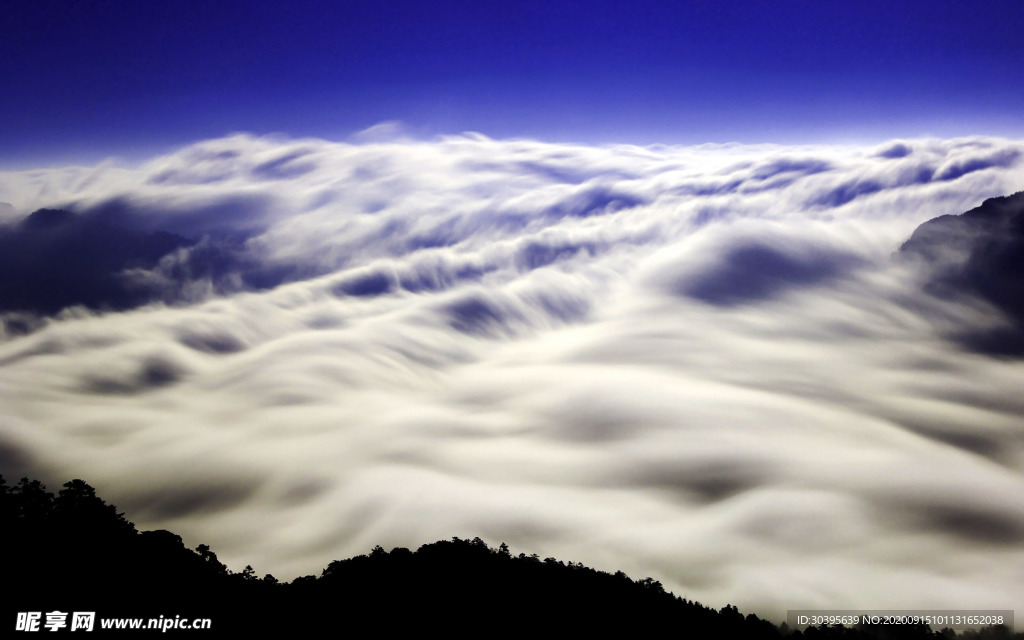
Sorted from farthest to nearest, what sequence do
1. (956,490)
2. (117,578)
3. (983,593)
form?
(956,490) → (983,593) → (117,578)

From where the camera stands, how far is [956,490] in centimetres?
11994

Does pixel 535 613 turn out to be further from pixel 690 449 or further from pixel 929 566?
pixel 690 449

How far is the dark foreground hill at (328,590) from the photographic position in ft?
119

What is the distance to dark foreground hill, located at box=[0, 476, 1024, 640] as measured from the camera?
36.2 metres

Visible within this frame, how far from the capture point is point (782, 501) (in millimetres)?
112625

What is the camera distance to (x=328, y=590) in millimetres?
46688

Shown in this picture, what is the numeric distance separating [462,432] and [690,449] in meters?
75.5

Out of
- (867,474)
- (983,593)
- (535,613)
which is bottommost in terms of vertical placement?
(983,593)

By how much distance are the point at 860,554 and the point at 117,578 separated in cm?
11415

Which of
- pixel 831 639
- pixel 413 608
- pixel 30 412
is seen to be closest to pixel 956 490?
pixel 831 639

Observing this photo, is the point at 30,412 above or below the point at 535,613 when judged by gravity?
above

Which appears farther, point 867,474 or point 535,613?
point 867,474

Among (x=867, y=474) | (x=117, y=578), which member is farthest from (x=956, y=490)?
(x=117, y=578)

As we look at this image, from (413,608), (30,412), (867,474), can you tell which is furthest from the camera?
(30,412)
